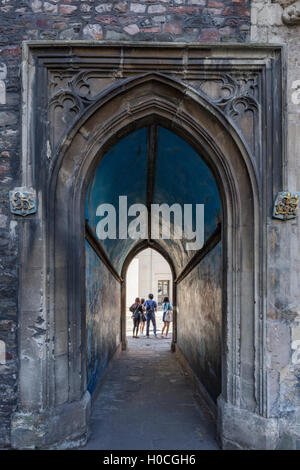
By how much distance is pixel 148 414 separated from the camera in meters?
4.26

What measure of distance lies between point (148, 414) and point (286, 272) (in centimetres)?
235

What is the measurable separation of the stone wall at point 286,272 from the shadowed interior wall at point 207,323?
103cm

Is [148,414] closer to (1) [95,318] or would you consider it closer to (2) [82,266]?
(1) [95,318]

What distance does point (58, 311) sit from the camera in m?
3.38

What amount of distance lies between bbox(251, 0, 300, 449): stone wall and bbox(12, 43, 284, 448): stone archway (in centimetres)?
12

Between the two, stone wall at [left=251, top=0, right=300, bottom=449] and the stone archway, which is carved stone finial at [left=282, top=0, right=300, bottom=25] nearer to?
stone wall at [left=251, top=0, right=300, bottom=449]

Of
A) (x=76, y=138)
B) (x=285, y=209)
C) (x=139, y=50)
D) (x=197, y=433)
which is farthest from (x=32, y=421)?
(x=139, y=50)

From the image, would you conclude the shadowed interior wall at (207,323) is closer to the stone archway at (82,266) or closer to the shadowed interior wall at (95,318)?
the stone archway at (82,266)

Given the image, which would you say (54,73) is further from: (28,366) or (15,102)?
(28,366)

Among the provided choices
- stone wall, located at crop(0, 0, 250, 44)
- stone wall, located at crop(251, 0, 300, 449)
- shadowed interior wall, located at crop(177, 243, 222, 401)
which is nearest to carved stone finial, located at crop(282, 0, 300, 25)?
stone wall, located at crop(251, 0, 300, 449)

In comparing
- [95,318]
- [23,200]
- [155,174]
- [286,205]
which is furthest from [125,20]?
[95,318]

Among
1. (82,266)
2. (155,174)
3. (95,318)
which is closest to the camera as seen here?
(82,266)

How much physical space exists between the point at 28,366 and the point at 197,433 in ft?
5.98

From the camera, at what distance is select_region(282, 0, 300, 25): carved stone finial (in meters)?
3.38
